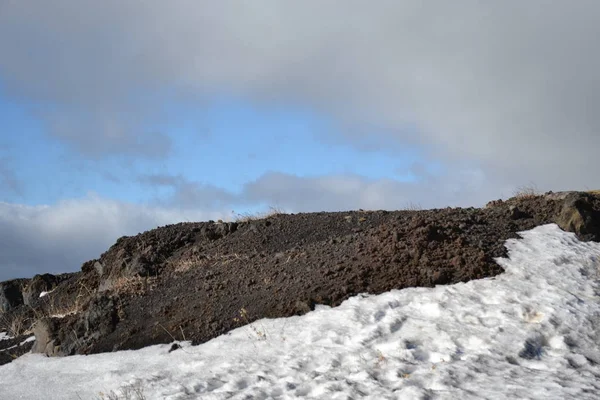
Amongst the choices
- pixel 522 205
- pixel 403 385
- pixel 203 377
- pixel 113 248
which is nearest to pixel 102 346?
pixel 203 377

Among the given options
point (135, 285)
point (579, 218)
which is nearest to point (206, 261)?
point (135, 285)

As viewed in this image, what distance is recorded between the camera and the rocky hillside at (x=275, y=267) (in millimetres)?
10531

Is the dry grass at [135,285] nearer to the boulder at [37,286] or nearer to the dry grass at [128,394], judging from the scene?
the dry grass at [128,394]

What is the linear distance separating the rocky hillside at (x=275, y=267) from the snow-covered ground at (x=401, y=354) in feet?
1.44

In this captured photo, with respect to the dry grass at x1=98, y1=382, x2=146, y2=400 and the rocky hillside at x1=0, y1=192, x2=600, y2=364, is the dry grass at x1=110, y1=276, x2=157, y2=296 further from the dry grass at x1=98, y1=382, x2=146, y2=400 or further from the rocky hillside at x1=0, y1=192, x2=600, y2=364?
the dry grass at x1=98, y1=382, x2=146, y2=400

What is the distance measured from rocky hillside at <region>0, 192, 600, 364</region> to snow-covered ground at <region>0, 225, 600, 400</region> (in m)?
0.44

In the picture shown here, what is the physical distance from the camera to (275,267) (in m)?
12.2

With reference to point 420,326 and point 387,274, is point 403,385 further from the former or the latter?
point 387,274

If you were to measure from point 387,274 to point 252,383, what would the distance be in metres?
3.51

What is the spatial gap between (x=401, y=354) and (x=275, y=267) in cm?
442

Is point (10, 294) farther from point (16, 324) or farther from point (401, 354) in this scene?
point (401, 354)

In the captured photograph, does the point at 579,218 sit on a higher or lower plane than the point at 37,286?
lower

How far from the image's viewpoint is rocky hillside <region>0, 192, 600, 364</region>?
10531 mm

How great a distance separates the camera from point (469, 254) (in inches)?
433
